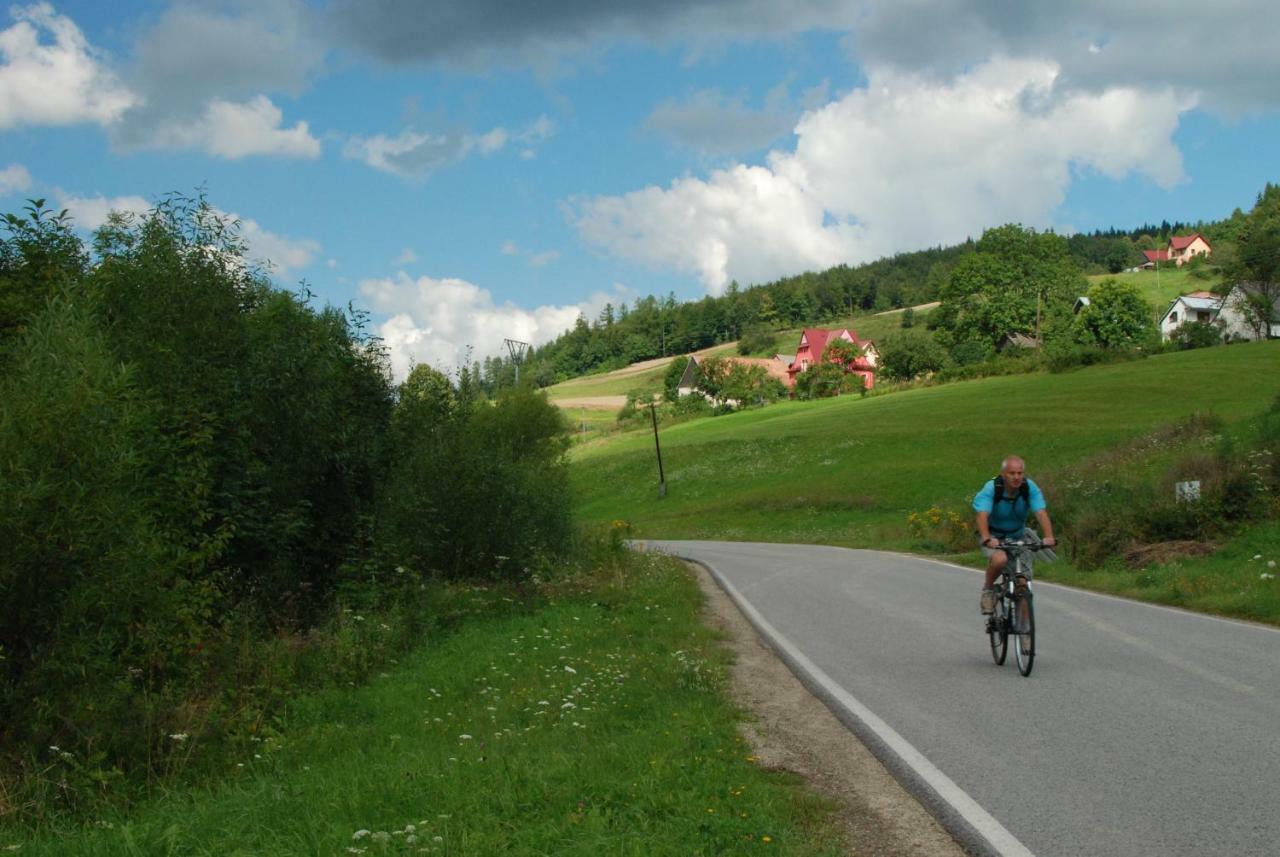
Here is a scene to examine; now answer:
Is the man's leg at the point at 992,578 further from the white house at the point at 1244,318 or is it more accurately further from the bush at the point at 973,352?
the bush at the point at 973,352

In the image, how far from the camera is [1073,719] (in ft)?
25.4

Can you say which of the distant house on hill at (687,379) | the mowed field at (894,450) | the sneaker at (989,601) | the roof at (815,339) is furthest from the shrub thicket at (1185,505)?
the roof at (815,339)


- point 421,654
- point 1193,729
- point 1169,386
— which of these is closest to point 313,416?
point 421,654

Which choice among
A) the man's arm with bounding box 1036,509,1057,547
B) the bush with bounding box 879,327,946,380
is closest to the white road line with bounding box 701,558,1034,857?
the man's arm with bounding box 1036,509,1057,547

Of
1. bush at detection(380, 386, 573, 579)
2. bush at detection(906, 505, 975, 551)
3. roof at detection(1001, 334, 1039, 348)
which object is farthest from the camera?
roof at detection(1001, 334, 1039, 348)

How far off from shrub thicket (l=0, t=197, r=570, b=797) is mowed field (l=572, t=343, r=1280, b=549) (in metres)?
20.1

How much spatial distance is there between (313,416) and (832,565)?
13.5 m

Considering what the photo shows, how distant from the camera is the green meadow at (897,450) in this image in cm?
5034

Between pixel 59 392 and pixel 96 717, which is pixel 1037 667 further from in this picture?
pixel 59 392

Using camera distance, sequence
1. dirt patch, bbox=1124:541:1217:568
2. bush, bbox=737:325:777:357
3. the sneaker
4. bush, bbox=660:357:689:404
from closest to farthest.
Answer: the sneaker < dirt patch, bbox=1124:541:1217:568 < bush, bbox=660:357:689:404 < bush, bbox=737:325:777:357

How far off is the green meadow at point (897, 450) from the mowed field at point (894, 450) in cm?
14

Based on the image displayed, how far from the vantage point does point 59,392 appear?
29.7 feet

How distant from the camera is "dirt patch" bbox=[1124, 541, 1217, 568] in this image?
18.8 meters

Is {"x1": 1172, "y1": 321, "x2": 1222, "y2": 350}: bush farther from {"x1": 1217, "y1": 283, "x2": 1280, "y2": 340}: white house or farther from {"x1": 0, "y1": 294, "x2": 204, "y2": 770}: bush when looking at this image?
{"x1": 0, "y1": 294, "x2": 204, "y2": 770}: bush
